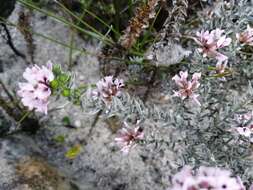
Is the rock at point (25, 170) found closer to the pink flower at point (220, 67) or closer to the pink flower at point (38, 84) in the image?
the pink flower at point (38, 84)

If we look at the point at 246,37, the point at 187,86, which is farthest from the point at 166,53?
the point at 246,37

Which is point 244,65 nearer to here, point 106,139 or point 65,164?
point 106,139

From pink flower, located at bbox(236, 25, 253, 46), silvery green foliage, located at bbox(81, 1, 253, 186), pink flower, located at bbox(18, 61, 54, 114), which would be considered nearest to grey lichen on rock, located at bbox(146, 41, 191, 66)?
silvery green foliage, located at bbox(81, 1, 253, 186)

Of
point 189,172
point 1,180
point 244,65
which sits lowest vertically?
point 1,180

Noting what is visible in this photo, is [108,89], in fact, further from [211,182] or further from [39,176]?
[211,182]

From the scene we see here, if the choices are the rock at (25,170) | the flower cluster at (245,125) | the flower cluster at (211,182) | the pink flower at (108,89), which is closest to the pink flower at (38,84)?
the pink flower at (108,89)

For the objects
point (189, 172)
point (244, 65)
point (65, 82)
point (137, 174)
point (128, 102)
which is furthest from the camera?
point (137, 174)

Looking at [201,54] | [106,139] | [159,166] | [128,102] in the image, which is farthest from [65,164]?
[201,54]

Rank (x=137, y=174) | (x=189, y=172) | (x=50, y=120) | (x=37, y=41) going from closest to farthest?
(x=189, y=172)
(x=137, y=174)
(x=50, y=120)
(x=37, y=41)
